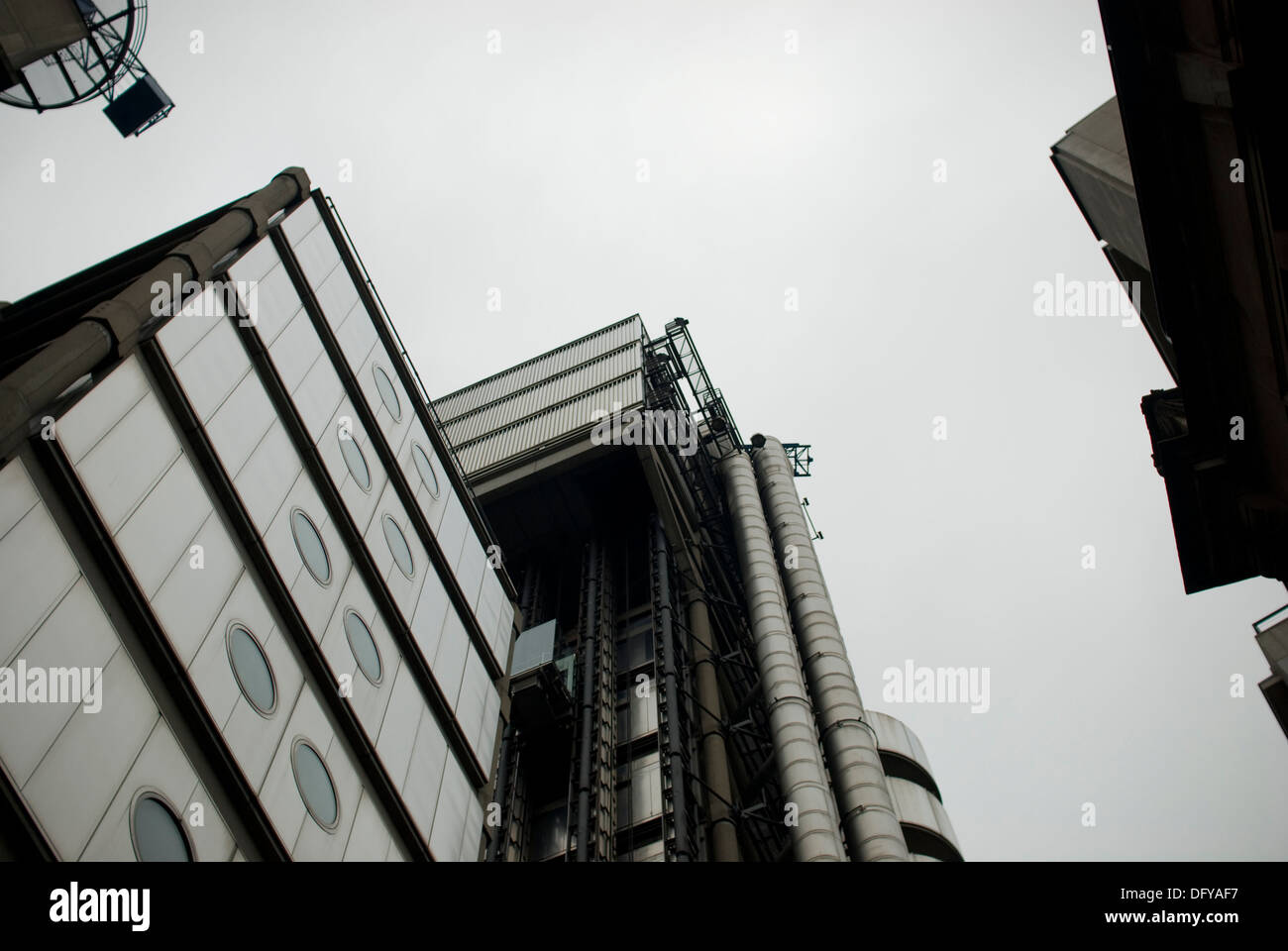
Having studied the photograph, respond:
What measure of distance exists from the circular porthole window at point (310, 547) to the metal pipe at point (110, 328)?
12.5ft

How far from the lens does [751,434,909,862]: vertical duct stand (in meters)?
28.7

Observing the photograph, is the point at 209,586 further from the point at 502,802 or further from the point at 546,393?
the point at 546,393

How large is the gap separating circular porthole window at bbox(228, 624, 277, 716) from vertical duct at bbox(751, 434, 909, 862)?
770 inches

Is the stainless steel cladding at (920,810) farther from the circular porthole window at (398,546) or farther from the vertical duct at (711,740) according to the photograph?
the circular porthole window at (398,546)

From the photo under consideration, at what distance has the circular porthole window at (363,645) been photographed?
15631 mm

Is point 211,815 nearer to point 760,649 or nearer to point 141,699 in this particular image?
point 141,699

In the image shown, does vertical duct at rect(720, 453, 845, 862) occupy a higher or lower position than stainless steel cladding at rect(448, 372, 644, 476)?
lower

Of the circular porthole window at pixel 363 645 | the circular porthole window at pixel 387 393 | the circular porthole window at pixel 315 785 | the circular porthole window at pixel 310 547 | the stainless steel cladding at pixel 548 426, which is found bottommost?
the circular porthole window at pixel 315 785

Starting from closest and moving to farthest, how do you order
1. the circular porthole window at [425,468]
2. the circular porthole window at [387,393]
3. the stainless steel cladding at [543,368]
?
the circular porthole window at [387,393], the circular porthole window at [425,468], the stainless steel cladding at [543,368]

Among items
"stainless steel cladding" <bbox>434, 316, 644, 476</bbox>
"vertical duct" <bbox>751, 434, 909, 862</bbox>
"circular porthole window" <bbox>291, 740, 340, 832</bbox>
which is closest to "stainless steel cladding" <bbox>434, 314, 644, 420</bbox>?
"stainless steel cladding" <bbox>434, 316, 644, 476</bbox>

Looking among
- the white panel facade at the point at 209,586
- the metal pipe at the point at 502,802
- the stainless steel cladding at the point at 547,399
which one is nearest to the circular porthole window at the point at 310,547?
the white panel facade at the point at 209,586

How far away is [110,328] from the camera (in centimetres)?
1190

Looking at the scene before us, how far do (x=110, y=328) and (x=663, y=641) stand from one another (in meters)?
26.6

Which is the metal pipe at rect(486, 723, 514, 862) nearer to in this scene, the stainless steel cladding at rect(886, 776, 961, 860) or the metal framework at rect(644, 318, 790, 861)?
the metal framework at rect(644, 318, 790, 861)
